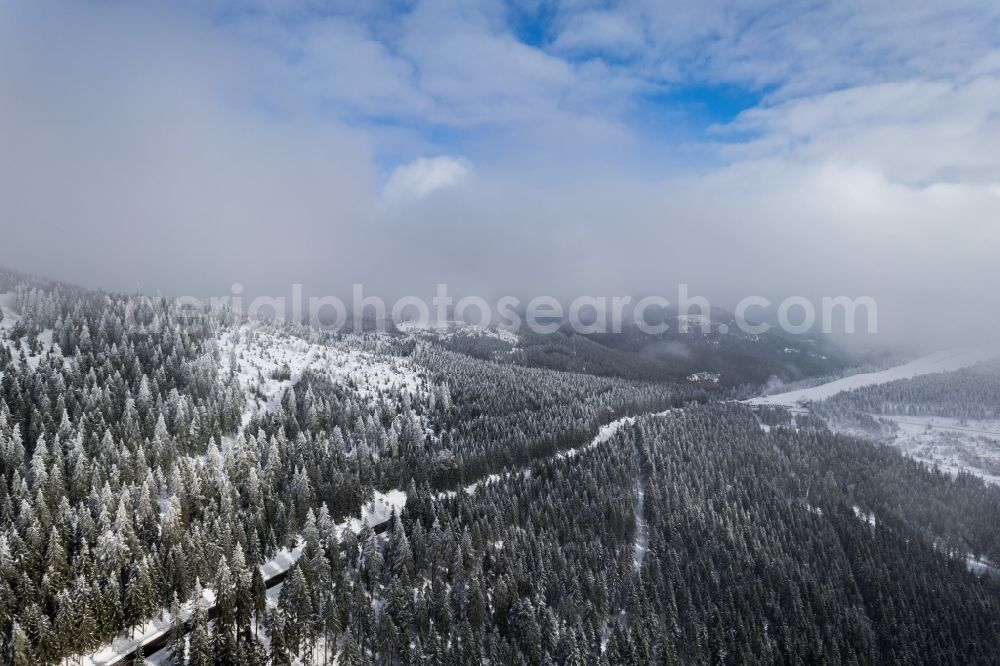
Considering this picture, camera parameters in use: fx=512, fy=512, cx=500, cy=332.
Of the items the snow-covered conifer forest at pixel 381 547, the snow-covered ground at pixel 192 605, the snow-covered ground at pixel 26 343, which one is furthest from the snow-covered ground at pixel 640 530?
the snow-covered ground at pixel 26 343

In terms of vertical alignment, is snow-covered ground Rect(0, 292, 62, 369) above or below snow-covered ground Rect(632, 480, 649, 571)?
above

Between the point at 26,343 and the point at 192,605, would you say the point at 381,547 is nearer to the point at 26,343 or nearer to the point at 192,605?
the point at 192,605

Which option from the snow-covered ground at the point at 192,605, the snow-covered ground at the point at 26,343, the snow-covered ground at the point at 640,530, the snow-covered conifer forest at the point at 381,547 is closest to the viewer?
the snow-covered ground at the point at 192,605

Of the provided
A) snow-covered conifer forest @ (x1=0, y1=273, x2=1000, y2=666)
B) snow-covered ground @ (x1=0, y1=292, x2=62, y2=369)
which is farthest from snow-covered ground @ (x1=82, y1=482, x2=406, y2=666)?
snow-covered ground @ (x1=0, y1=292, x2=62, y2=369)

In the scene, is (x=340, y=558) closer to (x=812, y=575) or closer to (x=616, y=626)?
(x=616, y=626)

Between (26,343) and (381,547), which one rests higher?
(26,343)

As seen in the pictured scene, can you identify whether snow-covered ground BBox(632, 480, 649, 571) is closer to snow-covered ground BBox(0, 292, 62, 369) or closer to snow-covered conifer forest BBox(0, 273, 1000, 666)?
snow-covered conifer forest BBox(0, 273, 1000, 666)

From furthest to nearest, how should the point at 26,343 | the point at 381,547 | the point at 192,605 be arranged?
1. the point at 26,343
2. the point at 381,547
3. the point at 192,605

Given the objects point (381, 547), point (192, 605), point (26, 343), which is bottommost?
point (381, 547)

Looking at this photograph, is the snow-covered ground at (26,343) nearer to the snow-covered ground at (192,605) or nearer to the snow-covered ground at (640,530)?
the snow-covered ground at (192,605)

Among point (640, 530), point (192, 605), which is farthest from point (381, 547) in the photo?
point (640, 530)

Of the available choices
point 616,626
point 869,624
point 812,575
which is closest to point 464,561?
point 616,626

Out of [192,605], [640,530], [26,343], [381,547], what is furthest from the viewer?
[26,343]
